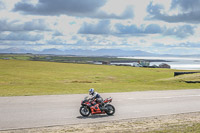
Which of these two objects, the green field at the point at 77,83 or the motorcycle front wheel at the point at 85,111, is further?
the green field at the point at 77,83

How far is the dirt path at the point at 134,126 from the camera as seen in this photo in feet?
38.9

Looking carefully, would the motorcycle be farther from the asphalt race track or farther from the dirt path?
the dirt path

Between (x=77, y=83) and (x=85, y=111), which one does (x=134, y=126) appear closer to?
(x=85, y=111)

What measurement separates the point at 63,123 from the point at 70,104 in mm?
5173

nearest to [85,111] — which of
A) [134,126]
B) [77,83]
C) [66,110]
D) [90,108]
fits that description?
[90,108]

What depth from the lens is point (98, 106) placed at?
14992 mm

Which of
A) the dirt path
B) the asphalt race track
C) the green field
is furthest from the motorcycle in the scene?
the green field

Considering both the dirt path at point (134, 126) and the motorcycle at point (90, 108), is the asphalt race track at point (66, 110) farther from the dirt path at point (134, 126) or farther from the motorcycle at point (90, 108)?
the dirt path at point (134, 126)

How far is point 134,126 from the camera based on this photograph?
501 inches

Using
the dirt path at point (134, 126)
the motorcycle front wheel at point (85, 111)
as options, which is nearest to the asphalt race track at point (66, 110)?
the motorcycle front wheel at point (85, 111)

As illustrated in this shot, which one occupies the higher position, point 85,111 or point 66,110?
point 85,111

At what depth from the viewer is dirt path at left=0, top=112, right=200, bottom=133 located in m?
11.9

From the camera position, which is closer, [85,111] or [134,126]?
[134,126]

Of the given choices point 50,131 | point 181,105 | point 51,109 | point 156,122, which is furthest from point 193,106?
point 50,131
